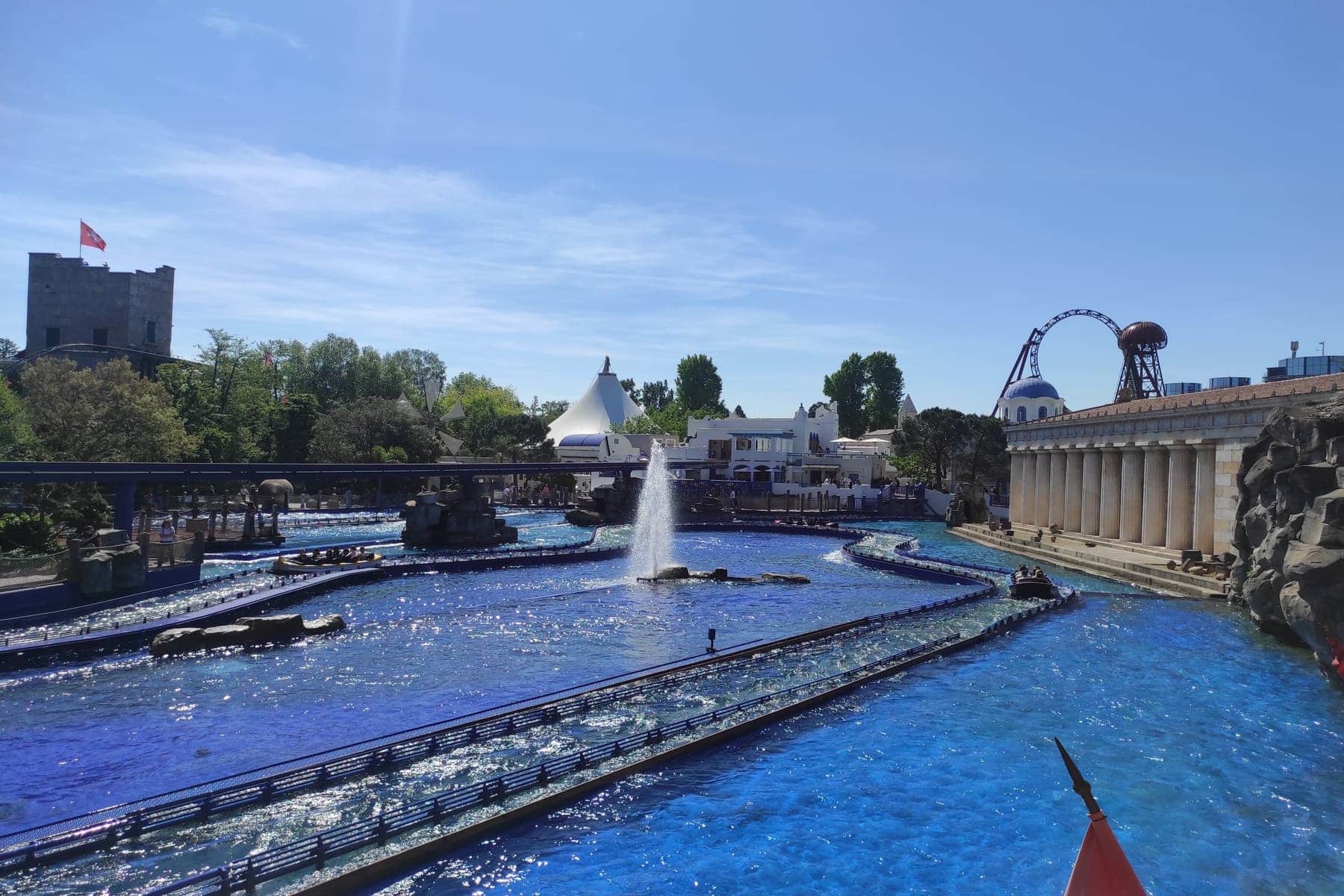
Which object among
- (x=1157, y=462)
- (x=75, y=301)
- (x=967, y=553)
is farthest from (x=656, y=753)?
(x=75, y=301)

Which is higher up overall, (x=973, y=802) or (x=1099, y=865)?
(x=1099, y=865)

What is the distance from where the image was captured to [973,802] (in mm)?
17188

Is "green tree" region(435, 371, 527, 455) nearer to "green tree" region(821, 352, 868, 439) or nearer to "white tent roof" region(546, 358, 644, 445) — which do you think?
"white tent roof" region(546, 358, 644, 445)

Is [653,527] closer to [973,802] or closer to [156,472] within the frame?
[156,472]

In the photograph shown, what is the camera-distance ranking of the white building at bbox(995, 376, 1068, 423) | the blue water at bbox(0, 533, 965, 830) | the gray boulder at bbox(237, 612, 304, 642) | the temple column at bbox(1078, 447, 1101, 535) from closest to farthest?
the blue water at bbox(0, 533, 965, 830)
the gray boulder at bbox(237, 612, 304, 642)
the temple column at bbox(1078, 447, 1101, 535)
the white building at bbox(995, 376, 1068, 423)

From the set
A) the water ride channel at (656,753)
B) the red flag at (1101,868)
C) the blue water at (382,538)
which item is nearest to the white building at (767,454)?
the blue water at (382,538)

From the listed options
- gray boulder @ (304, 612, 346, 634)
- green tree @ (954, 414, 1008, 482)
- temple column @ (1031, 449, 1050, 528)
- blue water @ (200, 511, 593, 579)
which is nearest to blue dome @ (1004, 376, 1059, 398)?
green tree @ (954, 414, 1008, 482)

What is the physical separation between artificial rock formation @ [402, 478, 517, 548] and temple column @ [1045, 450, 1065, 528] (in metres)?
39.3

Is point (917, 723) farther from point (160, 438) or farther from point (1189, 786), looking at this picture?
point (160, 438)

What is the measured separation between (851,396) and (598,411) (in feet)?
153

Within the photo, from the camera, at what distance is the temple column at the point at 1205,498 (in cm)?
4547

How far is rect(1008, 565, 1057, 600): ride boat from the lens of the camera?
3819 centimetres

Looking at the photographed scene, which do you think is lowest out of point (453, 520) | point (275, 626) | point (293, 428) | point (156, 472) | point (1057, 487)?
point (275, 626)

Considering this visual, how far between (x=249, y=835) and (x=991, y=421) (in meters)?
91.7
